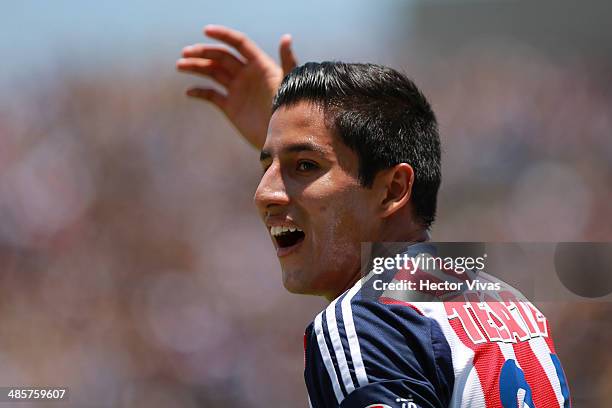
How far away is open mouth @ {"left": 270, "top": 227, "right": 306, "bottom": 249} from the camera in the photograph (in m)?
1.83

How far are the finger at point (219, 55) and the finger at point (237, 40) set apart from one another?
31 mm

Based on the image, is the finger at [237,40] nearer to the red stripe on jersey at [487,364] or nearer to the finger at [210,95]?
the finger at [210,95]

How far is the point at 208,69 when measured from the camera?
292 centimetres

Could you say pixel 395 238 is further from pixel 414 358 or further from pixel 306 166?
pixel 414 358

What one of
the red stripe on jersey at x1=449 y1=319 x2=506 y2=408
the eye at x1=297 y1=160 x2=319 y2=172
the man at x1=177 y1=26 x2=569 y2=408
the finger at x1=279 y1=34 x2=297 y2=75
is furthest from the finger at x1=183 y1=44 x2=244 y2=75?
the red stripe on jersey at x1=449 y1=319 x2=506 y2=408

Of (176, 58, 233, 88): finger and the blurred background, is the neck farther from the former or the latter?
the blurred background

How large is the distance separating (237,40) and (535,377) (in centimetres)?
168

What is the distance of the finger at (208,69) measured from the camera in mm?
2891

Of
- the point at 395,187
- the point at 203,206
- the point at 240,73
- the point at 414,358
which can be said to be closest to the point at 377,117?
the point at 395,187

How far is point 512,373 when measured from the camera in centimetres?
159

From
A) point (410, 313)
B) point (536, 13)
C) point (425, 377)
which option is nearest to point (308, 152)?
point (410, 313)

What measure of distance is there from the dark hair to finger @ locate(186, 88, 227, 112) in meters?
0.97

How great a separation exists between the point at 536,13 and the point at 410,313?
262 inches

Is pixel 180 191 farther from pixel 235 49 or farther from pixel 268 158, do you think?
pixel 268 158
